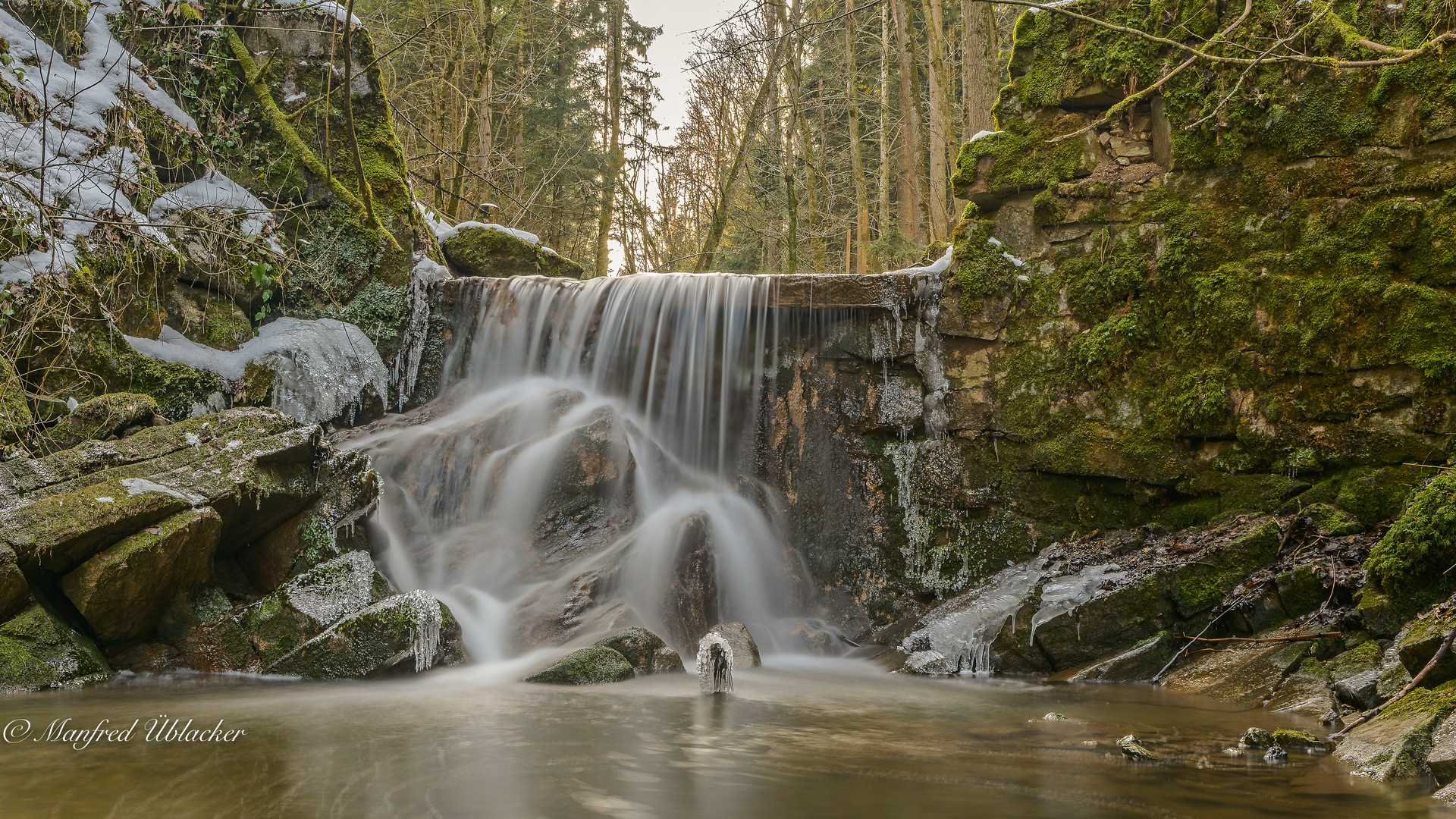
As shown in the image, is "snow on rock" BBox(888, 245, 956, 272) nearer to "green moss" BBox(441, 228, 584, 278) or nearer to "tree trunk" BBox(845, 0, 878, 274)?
"green moss" BBox(441, 228, 584, 278)

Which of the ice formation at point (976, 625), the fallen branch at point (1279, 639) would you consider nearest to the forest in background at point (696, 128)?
the ice formation at point (976, 625)

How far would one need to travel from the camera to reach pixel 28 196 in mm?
3895

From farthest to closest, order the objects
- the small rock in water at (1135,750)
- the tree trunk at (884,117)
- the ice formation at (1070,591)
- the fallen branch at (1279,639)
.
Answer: the tree trunk at (884,117) → the ice formation at (1070,591) → the fallen branch at (1279,639) → the small rock in water at (1135,750)

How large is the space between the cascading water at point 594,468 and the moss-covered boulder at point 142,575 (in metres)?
1.96

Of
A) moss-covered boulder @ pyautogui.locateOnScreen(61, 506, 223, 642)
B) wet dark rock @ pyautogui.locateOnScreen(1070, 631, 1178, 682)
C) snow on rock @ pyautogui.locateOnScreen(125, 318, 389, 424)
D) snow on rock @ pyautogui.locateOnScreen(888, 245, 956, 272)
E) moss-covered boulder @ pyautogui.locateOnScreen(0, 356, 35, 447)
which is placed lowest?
wet dark rock @ pyautogui.locateOnScreen(1070, 631, 1178, 682)

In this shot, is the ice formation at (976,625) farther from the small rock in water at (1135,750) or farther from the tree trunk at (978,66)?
the tree trunk at (978,66)

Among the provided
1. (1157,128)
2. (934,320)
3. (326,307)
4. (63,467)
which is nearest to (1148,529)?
(934,320)

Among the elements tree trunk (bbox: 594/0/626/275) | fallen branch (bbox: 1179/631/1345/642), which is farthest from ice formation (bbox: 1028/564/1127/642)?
tree trunk (bbox: 594/0/626/275)

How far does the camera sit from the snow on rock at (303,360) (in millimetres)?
8445

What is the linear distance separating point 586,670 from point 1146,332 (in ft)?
18.7

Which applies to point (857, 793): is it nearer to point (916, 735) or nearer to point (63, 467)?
point (916, 735)

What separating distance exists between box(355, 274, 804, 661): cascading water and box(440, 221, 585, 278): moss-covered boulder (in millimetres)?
1415

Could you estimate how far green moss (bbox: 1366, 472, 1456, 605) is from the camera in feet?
15.8

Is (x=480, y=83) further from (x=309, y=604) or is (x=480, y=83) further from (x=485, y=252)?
(x=309, y=604)
